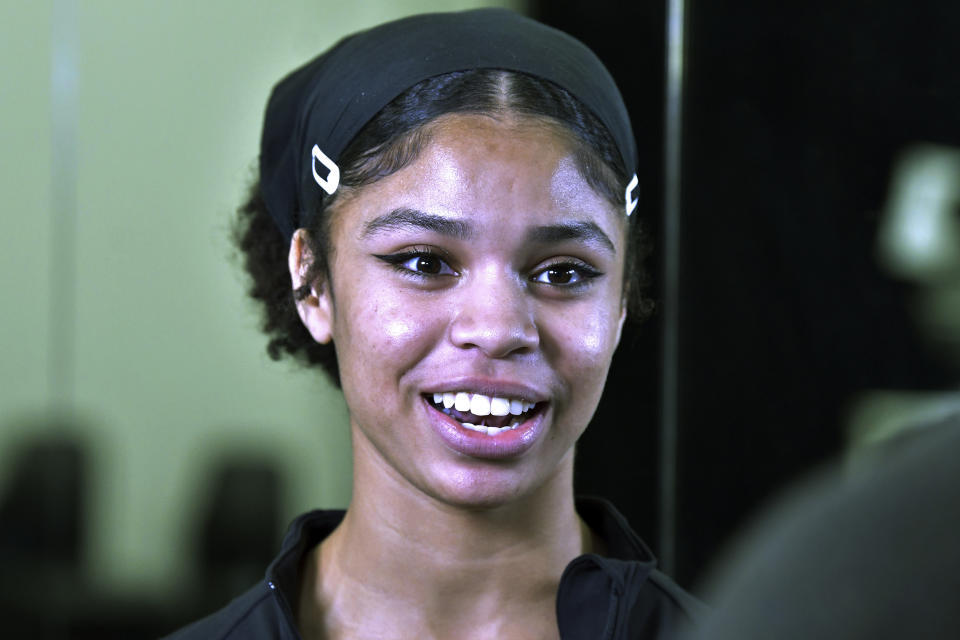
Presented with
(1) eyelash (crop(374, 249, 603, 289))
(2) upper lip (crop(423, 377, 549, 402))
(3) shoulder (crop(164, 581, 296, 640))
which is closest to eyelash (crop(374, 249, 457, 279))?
(1) eyelash (crop(374, 249, 603, 289))

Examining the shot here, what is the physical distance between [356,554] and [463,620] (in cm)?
13

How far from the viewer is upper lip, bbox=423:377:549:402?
110cm

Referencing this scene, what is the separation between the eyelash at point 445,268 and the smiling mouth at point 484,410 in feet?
0.36

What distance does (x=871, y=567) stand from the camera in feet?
0.69

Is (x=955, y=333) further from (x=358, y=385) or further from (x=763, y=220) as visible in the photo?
(x=358, y=385)

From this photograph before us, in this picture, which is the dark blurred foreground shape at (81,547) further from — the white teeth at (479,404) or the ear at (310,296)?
the white teeth at (479,404)

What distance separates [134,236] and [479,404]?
1654mm

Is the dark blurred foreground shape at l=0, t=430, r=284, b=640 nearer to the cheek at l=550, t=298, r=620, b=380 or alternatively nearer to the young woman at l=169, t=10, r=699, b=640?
the young woman at l=169, t=10, r=699, b=640

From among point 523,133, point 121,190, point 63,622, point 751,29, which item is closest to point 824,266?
point 751,29

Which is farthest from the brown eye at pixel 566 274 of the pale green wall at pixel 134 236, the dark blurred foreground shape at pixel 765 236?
the pale green wall at pixel 134 236

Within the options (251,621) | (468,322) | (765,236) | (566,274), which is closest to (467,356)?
(468,322)

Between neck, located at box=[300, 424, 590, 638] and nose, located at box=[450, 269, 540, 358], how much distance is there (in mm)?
169

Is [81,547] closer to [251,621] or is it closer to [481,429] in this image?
[251,621]

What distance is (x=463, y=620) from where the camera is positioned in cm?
120
